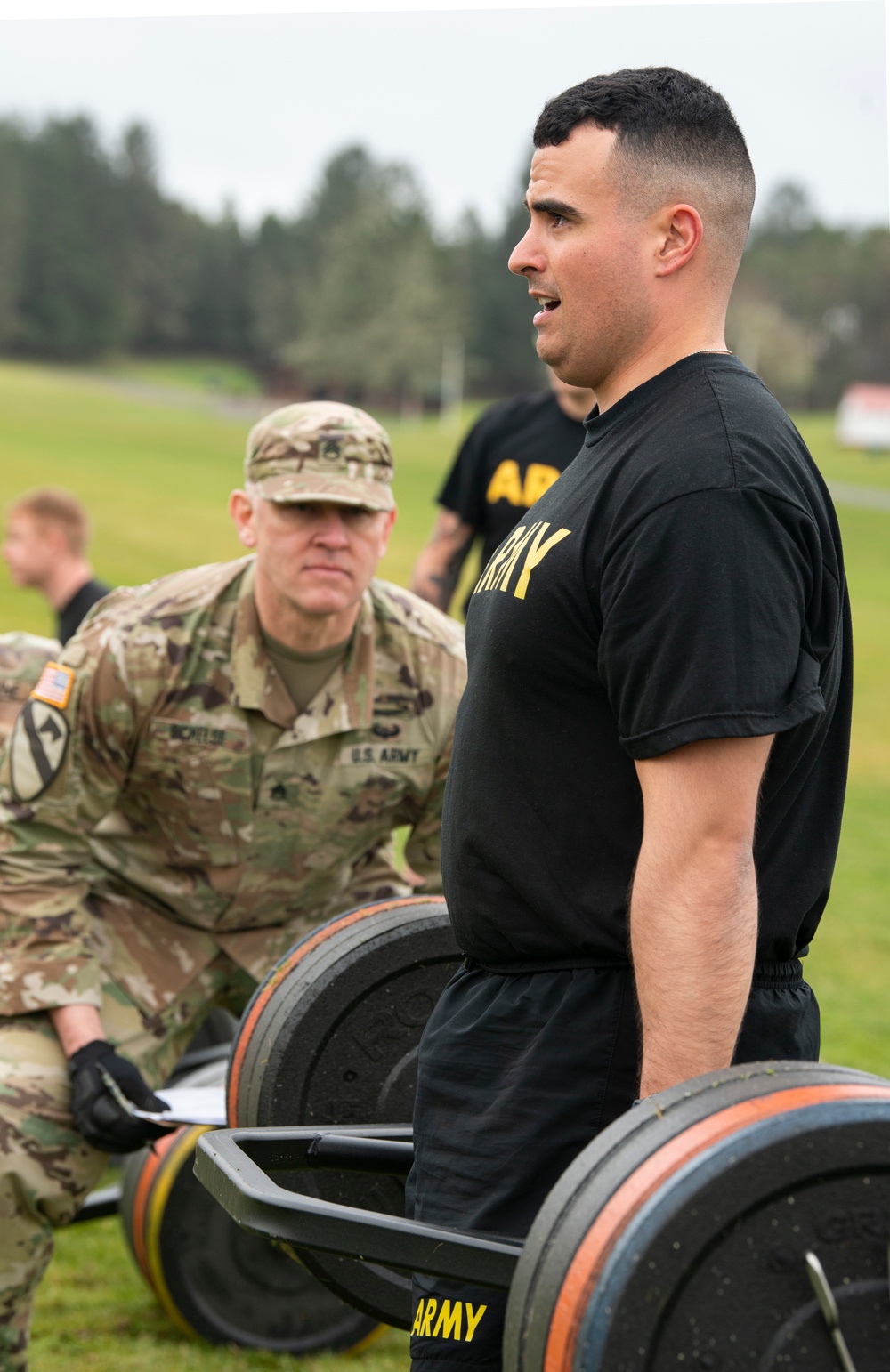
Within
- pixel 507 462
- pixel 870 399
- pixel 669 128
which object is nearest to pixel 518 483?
pixel 507 462

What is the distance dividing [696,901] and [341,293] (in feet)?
260

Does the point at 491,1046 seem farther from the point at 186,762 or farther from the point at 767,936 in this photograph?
the point at 186,762

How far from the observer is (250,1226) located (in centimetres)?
216

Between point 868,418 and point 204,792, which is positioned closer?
point 204,792

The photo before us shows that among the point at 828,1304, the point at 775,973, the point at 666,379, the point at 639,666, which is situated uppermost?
the point at 666,379

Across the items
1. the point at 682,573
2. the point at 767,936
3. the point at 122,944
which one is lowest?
the point at 122,944

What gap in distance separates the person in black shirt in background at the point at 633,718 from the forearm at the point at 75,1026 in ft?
4.63

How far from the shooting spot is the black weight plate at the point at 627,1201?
64.2 inches

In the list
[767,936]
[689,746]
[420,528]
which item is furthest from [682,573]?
[420,528]

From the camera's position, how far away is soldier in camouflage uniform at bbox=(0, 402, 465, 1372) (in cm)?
342

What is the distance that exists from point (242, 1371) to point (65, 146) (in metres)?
88.4

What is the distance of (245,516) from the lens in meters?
3.79

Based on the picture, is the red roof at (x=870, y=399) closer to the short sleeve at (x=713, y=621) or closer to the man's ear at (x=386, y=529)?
the man's ear at (x=386, y=529)

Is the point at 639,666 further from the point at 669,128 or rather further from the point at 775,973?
the point at 669,128
